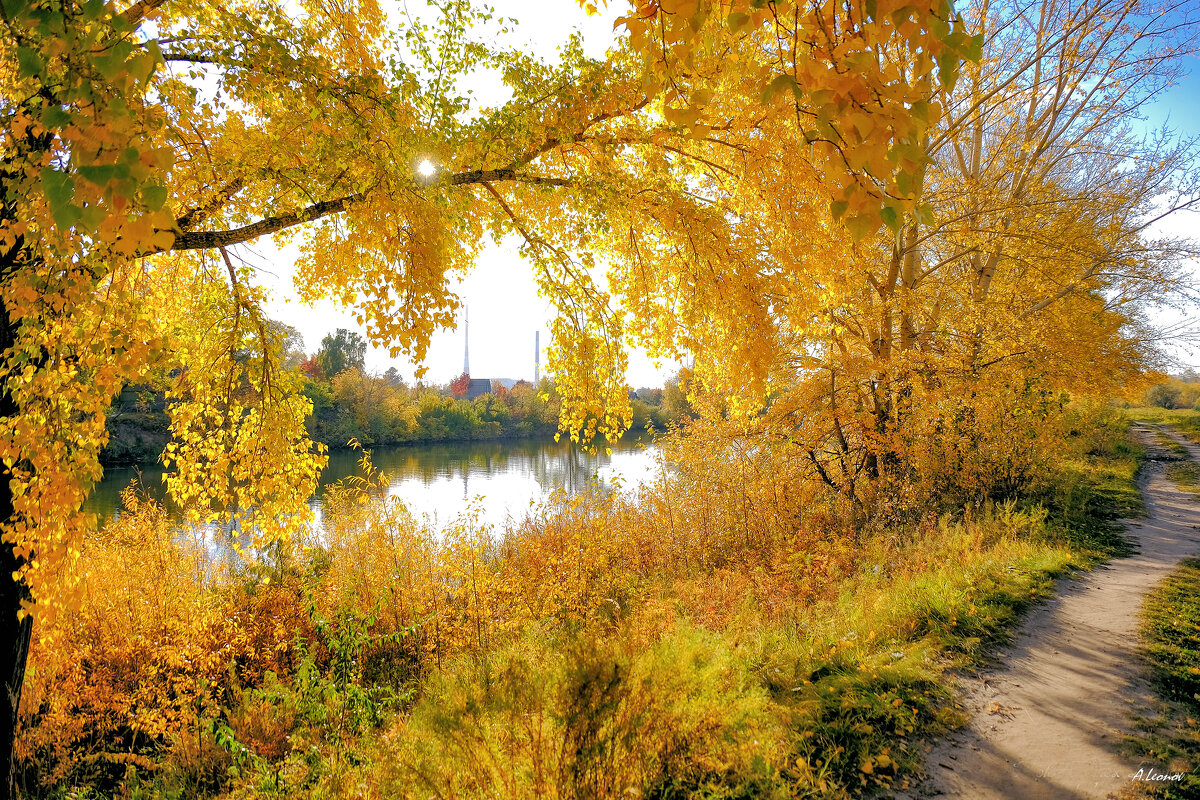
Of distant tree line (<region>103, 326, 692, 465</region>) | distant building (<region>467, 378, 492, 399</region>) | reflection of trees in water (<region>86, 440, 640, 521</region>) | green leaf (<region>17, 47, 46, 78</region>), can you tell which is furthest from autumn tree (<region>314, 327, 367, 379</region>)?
green leaf (<region>17, 47, 46, 78</region>)

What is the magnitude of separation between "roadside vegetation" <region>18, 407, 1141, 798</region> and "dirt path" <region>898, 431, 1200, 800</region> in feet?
0.71

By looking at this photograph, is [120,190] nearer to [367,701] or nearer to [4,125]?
[4,125]

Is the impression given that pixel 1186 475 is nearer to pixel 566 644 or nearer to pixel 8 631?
pixel 566 644

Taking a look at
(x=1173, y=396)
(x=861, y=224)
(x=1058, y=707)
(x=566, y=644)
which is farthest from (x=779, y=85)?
(x=1173, y=396)

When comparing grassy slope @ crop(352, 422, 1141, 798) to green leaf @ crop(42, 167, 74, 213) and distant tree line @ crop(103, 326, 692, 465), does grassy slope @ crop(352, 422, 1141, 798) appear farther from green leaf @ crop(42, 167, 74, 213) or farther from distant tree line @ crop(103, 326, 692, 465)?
distant tree line @ crop(103, 326, 692, 465)

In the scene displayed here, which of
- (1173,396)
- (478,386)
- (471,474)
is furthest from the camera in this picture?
(478,386)

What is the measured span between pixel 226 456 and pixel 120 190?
16.2 feet

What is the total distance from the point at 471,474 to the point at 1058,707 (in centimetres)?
2395

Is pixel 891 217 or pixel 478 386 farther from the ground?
pixel 478 386

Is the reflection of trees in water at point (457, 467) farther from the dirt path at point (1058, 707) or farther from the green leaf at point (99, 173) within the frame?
the green leaf at point (99, 173)

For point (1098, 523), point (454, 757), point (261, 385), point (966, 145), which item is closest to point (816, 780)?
point (454, 757)

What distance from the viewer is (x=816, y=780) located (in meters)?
2.89

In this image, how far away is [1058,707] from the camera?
11.2 feet

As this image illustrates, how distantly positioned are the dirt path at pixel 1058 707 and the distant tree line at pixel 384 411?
63.4 ft
